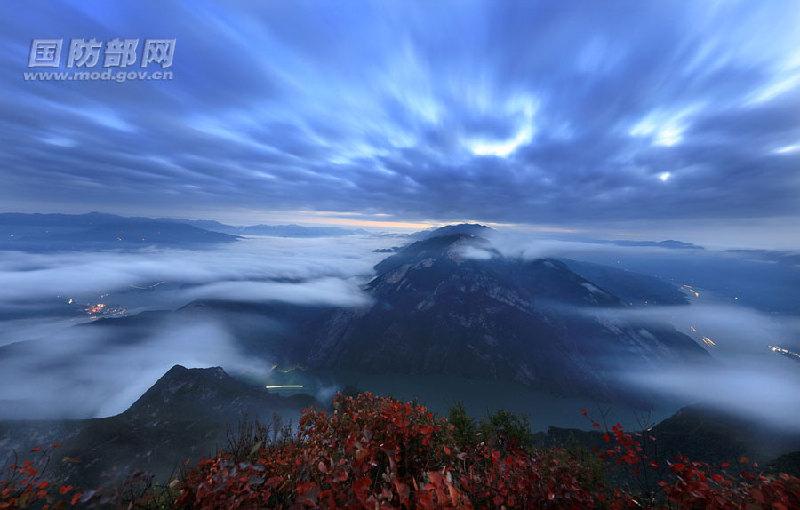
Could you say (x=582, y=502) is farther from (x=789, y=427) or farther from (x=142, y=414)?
(x=789, y=427)

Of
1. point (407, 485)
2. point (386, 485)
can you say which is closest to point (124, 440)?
point (386, 485)

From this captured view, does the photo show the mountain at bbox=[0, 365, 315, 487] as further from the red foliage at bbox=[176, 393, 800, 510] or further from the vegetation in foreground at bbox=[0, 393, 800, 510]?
the red foliage at bbox=[176, 393, 800, 510]

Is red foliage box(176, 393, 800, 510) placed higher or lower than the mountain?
higher

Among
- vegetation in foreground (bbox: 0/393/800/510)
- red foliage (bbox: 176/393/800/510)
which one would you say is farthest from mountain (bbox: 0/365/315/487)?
red foliage (bbox: 176/393/800/510)

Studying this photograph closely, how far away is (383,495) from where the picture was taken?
7363mm

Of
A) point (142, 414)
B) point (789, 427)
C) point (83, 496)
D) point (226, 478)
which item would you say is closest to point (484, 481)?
point (226, 478)

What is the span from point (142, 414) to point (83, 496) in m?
231

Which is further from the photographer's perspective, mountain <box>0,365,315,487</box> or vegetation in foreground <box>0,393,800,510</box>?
mountain <box>0,365,315,487</box>

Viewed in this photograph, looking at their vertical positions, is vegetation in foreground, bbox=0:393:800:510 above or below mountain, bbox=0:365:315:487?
above

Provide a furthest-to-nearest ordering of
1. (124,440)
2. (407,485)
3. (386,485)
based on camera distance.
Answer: (124,440) → (386,485) → (407,485)

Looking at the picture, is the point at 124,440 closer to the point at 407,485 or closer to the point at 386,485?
the point at 386,485

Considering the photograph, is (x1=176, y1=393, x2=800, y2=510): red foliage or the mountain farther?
the mountain

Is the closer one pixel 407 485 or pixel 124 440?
pixel 407 485

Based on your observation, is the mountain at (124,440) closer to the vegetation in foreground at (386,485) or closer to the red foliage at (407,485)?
the vegetation in foreground at (386,485)
